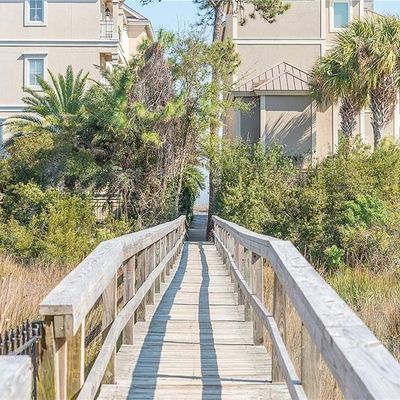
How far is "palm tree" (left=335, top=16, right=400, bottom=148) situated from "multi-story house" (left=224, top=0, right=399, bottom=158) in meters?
3.01

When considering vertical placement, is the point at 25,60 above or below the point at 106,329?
above

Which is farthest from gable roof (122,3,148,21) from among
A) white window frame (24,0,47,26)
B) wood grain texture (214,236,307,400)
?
wood grain texture (214,236,307,400)

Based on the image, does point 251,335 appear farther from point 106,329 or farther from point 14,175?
point 14,175

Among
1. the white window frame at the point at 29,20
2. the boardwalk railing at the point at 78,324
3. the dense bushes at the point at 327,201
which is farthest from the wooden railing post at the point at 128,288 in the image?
the white window frame at the point at 29,20

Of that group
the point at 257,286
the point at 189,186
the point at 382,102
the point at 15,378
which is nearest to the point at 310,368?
the point at 15,378

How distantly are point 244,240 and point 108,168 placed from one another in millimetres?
16598

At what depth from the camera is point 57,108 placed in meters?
24.7

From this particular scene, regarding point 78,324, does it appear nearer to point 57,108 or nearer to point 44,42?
point 57,108

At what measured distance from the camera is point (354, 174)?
67.8 ft

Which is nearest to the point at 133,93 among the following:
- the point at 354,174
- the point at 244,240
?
the point at 354,174

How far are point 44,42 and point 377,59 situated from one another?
15353mm

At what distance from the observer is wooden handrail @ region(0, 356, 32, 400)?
62.1 inches

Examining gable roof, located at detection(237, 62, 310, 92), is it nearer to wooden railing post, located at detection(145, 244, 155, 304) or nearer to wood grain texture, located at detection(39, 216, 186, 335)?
wooden railing post, located at detection(145, 244, 155, 304)

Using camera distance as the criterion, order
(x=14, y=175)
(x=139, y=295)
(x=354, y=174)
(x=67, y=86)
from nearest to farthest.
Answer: (x=139, y=295)
(x=354, y=174)
(x=14, y=175)
(x=67, y=86)
